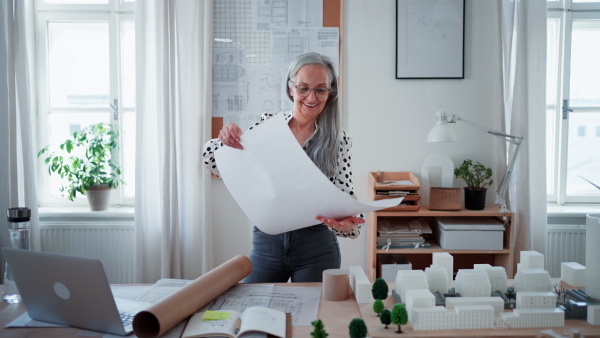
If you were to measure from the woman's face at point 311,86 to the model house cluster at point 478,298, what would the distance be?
63 centimetres


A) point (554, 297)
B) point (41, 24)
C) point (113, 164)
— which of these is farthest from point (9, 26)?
point (554, 297)

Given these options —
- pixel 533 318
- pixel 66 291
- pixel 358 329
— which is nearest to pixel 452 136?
pixel 533 318

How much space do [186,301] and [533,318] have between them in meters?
0.89

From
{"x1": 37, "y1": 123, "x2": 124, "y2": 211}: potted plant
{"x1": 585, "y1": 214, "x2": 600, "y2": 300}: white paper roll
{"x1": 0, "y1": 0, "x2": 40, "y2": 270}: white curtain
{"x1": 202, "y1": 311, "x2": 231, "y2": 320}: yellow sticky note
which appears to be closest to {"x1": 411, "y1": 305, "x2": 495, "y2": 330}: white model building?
{"x1": 585, "y1": 214, "x2": 600, "y2": 300}: white paper roll

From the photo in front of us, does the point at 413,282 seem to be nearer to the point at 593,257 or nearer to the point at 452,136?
the point at 593,257

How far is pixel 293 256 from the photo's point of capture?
189 cm

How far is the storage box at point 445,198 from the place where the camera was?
3049mm

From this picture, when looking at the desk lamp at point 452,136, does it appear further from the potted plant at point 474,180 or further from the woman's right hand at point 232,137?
the woman's right hand at point 232,137

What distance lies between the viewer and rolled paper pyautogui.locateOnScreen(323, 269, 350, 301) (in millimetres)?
1535

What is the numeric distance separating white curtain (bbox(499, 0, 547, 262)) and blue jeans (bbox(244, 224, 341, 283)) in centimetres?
185

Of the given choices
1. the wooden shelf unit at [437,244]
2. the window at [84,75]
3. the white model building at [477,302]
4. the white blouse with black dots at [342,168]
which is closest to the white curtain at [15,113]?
the window at [84,75]

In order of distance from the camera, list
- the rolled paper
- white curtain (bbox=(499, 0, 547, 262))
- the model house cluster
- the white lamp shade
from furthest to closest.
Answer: white curtain (bbox=(499, 0, 547, 262)), the white lamp shade, the rolled paper, the model house cluster

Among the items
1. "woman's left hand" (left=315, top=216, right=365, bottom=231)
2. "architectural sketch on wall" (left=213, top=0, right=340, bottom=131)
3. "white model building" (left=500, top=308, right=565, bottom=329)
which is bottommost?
"white model building" (left=500, top=308, right=565, bottom=329)

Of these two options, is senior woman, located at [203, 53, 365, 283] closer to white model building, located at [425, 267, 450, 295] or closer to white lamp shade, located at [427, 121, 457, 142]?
white model building, located at [425, 267, 450, 295]
